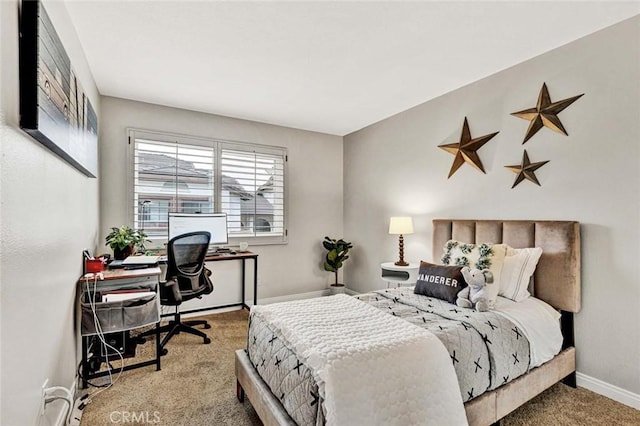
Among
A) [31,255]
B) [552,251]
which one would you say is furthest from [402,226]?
[31,255]

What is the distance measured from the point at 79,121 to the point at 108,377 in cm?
190

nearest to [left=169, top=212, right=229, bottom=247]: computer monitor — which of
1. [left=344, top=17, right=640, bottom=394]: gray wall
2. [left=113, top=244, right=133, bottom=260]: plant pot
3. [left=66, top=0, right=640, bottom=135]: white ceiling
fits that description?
[left=113, top=244, right=133, bottom=260]: plant pot

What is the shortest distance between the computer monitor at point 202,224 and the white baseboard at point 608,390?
355 centimetres

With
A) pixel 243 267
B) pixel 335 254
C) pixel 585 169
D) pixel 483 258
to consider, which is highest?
pixel 585 169

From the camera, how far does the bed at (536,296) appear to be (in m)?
1.65

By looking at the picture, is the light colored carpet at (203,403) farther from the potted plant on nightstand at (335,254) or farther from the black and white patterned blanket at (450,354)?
the potted plant on nightstand at (335,254)

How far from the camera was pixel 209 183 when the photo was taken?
13.0 ft

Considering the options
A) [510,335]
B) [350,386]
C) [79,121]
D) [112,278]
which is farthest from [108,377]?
[510,335]

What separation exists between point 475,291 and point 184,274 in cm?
250

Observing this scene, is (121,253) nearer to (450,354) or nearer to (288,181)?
(288,181)

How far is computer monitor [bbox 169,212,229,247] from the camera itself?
353 centimetres

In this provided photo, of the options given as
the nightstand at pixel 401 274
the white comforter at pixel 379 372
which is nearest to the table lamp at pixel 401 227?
the nightstand at pixel 401 274

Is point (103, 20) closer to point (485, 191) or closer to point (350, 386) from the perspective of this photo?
point (350, 386)

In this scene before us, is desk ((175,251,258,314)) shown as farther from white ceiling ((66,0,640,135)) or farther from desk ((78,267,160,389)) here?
white ceiling ((66,0,640,135))
